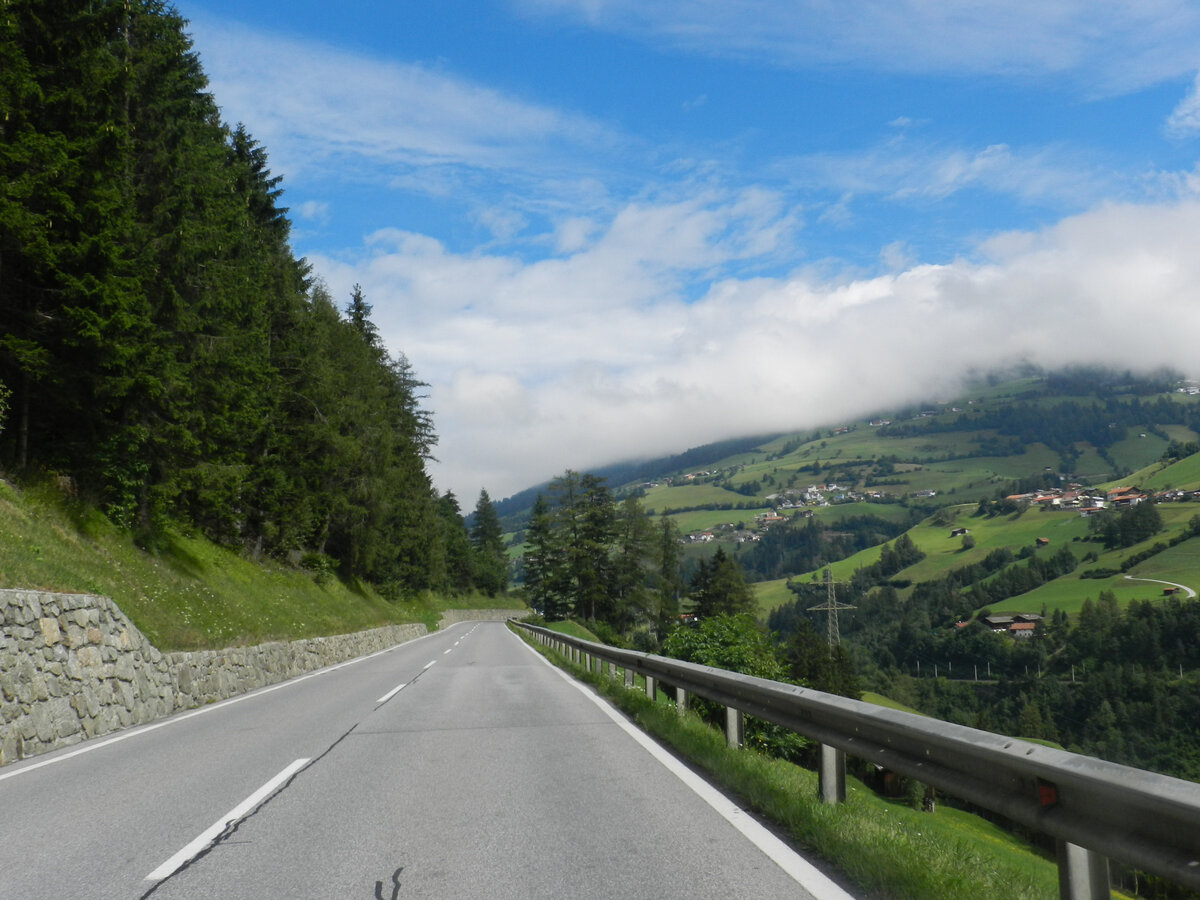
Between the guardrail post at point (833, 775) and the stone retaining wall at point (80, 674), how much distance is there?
850cm

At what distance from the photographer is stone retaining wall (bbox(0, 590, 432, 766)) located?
9.72 metres

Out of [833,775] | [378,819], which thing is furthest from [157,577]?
[833,775]

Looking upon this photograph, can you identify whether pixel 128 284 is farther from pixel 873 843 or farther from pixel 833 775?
pixel 873 843

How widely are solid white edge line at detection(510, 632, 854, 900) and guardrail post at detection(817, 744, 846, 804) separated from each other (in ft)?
1.76

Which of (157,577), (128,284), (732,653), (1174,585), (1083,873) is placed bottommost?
(1174,585)

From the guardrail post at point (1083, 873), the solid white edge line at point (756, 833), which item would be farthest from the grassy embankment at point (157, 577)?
the guardrail post at point (1083, 873)

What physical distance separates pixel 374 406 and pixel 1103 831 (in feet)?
150

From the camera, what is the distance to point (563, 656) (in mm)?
26172

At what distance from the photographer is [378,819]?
611cm

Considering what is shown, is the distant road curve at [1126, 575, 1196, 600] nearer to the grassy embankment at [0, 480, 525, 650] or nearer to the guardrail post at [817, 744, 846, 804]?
the grassy embankment at [0, 480, 525, 650]

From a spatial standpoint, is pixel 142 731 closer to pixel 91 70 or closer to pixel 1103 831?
pixel 1103 831

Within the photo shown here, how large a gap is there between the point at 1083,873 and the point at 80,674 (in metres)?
11.8

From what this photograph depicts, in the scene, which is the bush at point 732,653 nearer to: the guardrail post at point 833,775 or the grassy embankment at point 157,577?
the grassy embankment at point 157,577

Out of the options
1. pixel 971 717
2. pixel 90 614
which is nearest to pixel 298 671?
pixel 90 614
